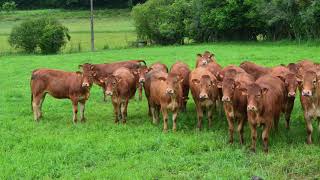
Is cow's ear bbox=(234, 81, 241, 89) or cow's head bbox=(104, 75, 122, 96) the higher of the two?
cow's ear bbox=(234, 81, 241, 89)

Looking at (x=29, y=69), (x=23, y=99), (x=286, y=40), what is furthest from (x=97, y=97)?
(x=286, y=40)

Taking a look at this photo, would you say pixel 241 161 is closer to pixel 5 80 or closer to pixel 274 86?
pixel 274 86

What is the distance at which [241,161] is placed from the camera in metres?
9.57

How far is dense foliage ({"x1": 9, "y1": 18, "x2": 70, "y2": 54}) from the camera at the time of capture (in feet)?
143

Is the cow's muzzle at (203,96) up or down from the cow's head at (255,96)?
down

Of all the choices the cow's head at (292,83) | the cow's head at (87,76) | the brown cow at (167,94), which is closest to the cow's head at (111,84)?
the cow's head at (87,76)

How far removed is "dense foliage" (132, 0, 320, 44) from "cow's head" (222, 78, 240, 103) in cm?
2371

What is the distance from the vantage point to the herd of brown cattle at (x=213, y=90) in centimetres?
1045

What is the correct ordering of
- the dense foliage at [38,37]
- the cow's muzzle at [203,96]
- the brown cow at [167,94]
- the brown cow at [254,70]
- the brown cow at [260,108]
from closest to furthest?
the brown cow at [260,108]
the cow's muzzle at [203,96]
the brown cow at [167,94]
the brown cow at [254,70]
the dense foliage at [38,37]

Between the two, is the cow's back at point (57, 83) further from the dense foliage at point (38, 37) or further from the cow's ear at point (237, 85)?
the dense foliage at point (38, 37)

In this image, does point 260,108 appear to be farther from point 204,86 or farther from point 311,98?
point 204,86

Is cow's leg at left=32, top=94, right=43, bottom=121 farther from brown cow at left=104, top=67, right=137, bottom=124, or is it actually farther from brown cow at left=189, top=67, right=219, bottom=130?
brown cow at left=189, top=67, right=219, bottom=130

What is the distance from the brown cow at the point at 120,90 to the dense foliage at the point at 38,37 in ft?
102

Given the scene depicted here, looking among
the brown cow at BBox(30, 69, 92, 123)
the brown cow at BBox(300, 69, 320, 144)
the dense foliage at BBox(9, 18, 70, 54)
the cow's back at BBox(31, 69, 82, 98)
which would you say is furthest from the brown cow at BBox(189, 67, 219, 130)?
the dense foliage at BBox(9, 18, 70, 54)
